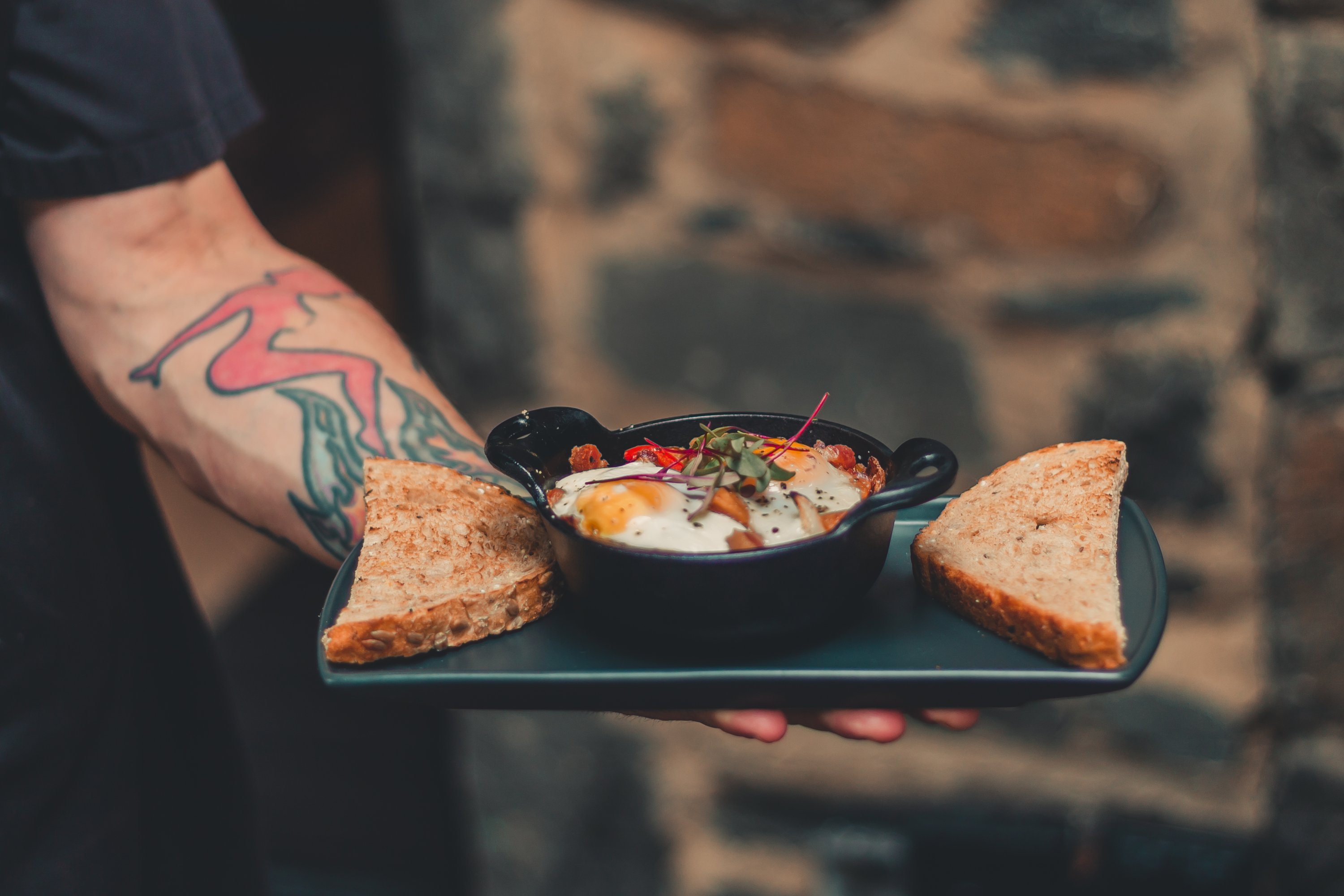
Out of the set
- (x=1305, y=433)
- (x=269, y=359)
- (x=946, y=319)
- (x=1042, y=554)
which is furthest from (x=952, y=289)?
(x=269, y=359)

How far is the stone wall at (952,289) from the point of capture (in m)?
1.76

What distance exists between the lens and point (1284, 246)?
1.72 meters

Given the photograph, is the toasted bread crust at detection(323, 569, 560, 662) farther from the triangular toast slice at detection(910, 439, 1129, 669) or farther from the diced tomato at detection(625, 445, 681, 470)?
the triangular toast slice at detection(910, 439, 1129, 669)

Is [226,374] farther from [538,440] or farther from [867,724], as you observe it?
[867,724]

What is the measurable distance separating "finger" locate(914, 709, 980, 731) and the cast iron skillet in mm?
137

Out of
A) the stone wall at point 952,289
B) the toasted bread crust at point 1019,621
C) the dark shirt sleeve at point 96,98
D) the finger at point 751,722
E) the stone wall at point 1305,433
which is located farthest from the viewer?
the stone wall at point 952,289

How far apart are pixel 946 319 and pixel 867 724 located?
3.62 ft

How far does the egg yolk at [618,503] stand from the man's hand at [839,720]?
0.20 metres

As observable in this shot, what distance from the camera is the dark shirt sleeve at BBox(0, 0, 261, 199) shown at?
126 centimetres

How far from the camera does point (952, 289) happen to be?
6.33ft

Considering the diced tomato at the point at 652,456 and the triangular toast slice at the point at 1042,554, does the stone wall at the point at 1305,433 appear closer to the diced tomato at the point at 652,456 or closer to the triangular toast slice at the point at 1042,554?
the triangular toast slice at the point at 1042,554

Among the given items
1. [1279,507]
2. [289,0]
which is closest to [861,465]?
[1279,507]

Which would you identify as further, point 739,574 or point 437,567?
point 437,567

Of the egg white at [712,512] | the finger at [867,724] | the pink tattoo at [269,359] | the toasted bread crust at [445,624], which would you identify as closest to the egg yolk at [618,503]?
the egg white at [712,512]
